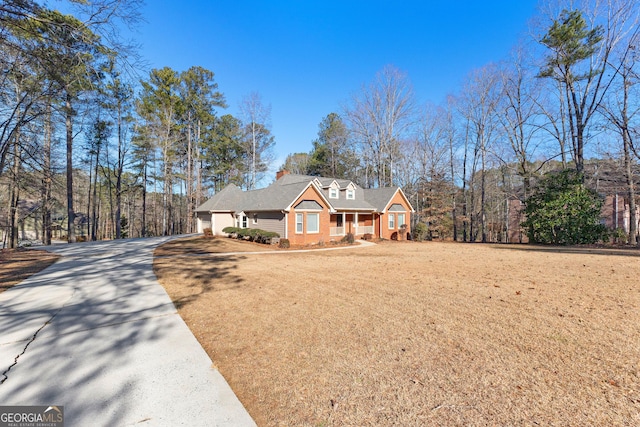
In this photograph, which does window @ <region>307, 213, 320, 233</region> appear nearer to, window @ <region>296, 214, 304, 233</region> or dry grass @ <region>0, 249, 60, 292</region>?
window @ <region>296, 214, 304, 233</region>

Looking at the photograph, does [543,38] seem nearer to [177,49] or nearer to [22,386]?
[177,49]

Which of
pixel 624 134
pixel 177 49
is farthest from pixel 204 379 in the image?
pixel 624 134

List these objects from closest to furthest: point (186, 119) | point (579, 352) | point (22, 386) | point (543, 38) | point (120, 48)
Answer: point (22, 386), point (579, 352), point (120, 48), point (543, 38), point (186, 119)

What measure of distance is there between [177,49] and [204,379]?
45.4 feet

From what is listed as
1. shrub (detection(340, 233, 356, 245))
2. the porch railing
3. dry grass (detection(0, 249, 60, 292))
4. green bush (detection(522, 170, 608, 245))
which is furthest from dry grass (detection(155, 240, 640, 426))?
the porch railing

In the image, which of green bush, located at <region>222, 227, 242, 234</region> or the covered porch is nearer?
green bush, located at <region>222, 227, 242, 234</region>

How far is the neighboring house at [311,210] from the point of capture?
1914cm

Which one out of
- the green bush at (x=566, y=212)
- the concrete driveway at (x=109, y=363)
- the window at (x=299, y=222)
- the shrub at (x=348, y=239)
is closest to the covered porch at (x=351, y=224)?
the shrub at (x=348, y=239)

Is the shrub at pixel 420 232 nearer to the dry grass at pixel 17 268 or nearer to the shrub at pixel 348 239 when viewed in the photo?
the shrub at pixel 348 239

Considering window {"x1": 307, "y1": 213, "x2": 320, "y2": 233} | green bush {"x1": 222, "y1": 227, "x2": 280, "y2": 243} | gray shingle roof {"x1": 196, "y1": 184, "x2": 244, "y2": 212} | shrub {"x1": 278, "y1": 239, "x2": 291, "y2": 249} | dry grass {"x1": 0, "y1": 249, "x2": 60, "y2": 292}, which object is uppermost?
gray shingle roof {"x1": 196, "y1": 184, "x2": 244, "y2": 212}

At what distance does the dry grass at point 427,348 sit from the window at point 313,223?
12.6 m

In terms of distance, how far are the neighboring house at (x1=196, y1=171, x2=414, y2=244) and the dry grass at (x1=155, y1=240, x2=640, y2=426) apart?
1209 cm

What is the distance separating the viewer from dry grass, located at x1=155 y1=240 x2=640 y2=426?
2.44 m

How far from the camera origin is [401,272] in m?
8.68
